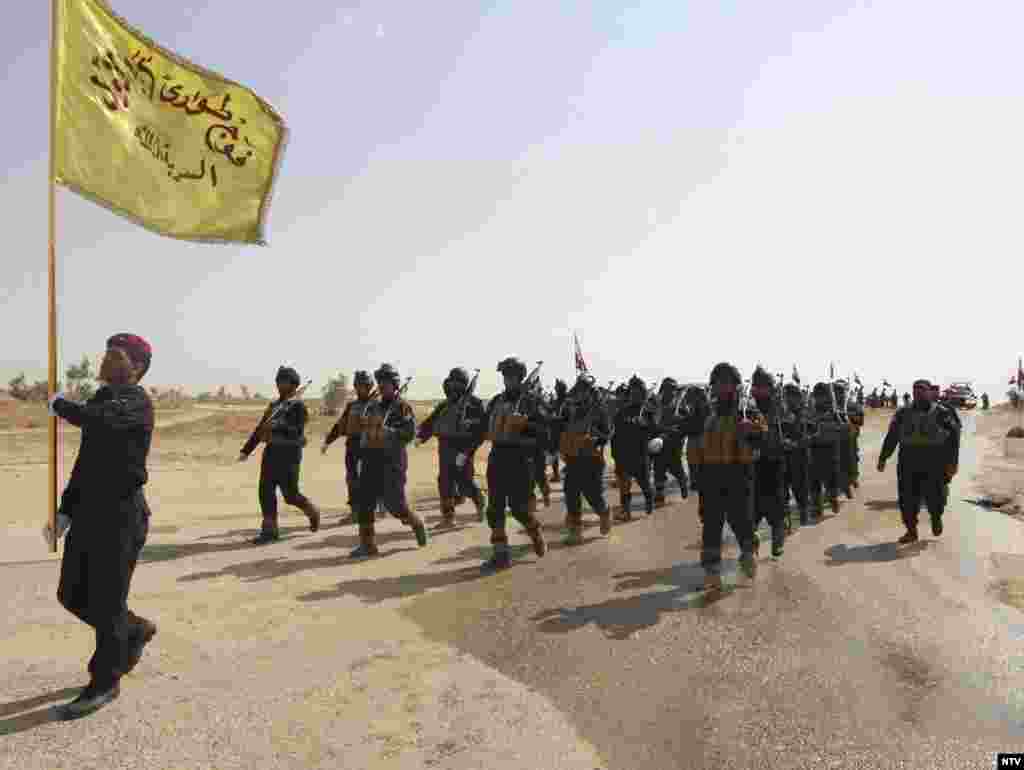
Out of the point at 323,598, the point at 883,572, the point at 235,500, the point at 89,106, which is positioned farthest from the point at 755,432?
the point at 235,500

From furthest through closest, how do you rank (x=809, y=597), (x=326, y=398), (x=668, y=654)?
(x=326, y=398) → (x=809, y=597) → (x=668, y=654)

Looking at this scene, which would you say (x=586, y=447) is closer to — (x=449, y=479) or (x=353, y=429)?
(x=449, y=479)

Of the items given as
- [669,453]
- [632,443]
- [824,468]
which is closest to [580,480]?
[632,443]

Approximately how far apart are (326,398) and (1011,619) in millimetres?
38405

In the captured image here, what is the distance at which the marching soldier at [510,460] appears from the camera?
8000 mm

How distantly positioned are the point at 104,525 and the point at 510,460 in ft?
14.5

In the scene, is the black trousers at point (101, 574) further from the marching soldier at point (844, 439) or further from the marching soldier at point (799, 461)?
the marching soldier at point (844, 439)

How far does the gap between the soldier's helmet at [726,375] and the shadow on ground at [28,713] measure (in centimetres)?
560

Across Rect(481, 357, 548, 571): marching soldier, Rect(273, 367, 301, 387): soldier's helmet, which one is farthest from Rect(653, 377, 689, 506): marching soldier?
Rect(273, 367, 301, 387): soldier's helmet

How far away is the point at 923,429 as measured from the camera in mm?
9414

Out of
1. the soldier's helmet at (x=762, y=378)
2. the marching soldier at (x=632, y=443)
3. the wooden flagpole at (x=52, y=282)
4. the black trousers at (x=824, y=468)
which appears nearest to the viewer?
the wooden flagpole at (x=52, y=282)

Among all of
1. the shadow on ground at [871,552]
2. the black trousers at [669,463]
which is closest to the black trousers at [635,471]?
the black trousers at [669,463]

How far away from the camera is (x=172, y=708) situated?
438cm

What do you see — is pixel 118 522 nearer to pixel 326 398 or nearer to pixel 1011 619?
pixel 1011 619
